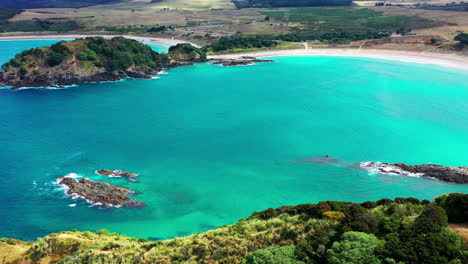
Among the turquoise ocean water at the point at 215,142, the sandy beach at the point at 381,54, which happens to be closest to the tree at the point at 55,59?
the turquoise ocean water at the point at 215,142

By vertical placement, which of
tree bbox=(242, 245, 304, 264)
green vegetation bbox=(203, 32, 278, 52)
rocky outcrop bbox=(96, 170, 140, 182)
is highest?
green vegetation bbox=(203, 32, 278, 52)

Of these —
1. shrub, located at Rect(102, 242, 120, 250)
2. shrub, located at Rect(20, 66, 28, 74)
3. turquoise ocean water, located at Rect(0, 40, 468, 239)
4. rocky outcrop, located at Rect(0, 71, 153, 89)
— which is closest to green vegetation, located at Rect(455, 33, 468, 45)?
turquoise ocean water, located at Rect(0, 40, 468, 239)

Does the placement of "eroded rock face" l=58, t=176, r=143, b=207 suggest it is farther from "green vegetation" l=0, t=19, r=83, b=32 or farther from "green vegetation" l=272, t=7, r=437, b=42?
"green vegetation" l=0, t=19, r=83, b=32

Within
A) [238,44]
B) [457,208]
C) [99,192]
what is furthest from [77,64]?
[457,208]

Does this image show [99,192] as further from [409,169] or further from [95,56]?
[95,56]

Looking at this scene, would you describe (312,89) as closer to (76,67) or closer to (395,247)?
(76,67)

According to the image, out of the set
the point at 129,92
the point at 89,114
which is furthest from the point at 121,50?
the point at 89,114
